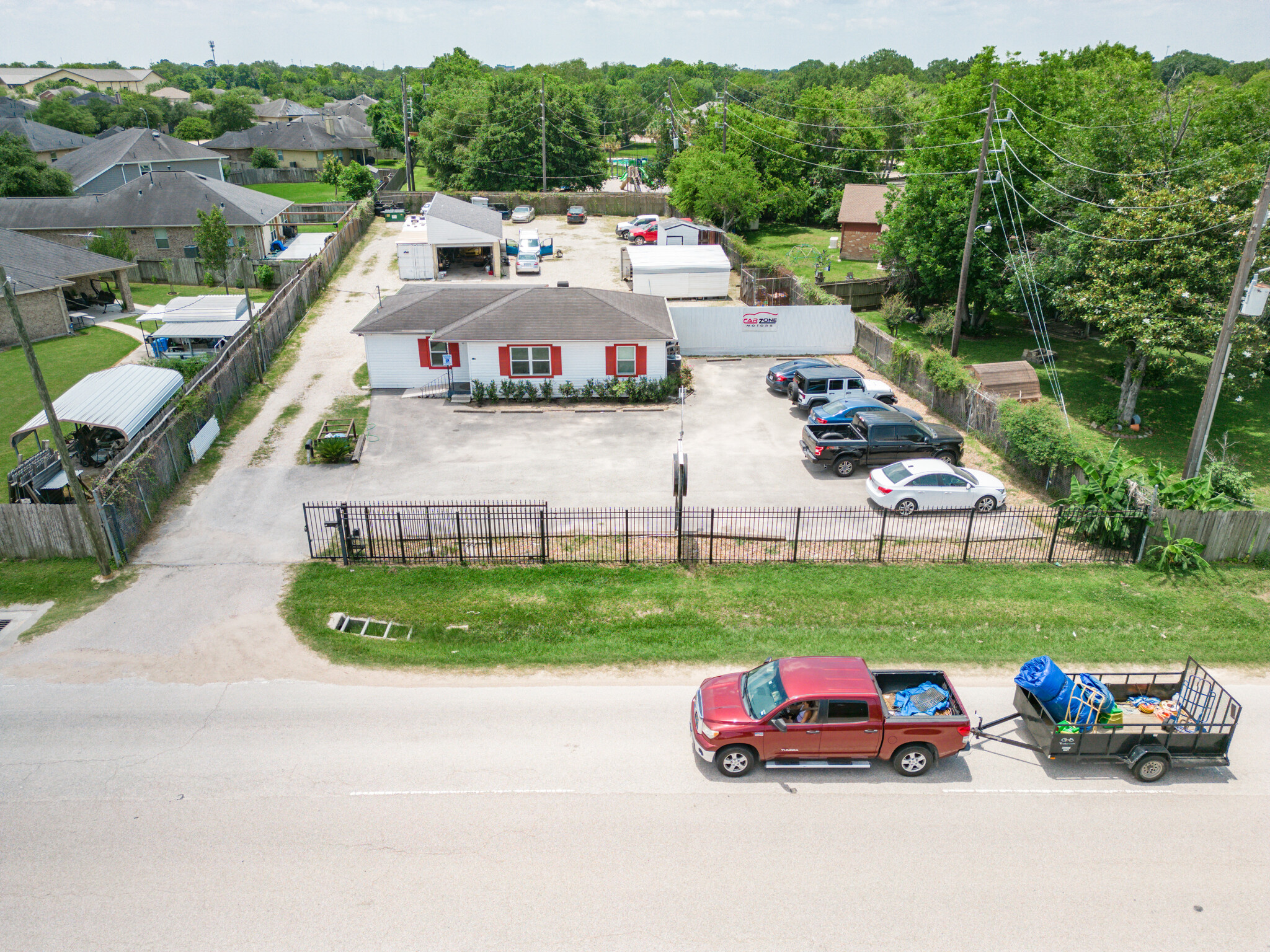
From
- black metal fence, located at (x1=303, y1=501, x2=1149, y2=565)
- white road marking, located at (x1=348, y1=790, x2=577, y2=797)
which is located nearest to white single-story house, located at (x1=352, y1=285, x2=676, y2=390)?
black metal fence, located at (x1=303, y1=501, x2=1149, y2=565)

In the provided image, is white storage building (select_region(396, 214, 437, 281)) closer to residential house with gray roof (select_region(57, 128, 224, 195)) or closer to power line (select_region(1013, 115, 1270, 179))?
residential house with gray roof (select_region(57, 128, 224, 195))

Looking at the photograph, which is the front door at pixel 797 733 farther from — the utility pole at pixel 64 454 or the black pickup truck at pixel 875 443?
the utility pole at pixel 64 454

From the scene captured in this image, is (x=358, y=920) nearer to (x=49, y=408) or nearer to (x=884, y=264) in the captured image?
(x=49, y=408)

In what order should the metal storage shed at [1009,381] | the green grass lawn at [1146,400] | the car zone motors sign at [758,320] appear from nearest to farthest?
the green grass lawn at [1146,400], the metal storage shed at [1009,381], the car zone motors sign at [758,320]

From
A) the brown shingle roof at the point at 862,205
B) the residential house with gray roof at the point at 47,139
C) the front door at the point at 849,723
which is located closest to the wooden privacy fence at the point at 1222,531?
the front door at the point at 849,723

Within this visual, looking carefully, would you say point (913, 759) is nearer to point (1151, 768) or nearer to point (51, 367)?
point (1151, 768)

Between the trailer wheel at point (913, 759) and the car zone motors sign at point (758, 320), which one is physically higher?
the car zone motors sign at point (758, 320)

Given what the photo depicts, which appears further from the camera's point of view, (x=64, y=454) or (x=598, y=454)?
(x=598, y=454)

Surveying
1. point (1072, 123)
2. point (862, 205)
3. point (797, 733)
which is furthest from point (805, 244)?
point (797, 733)
